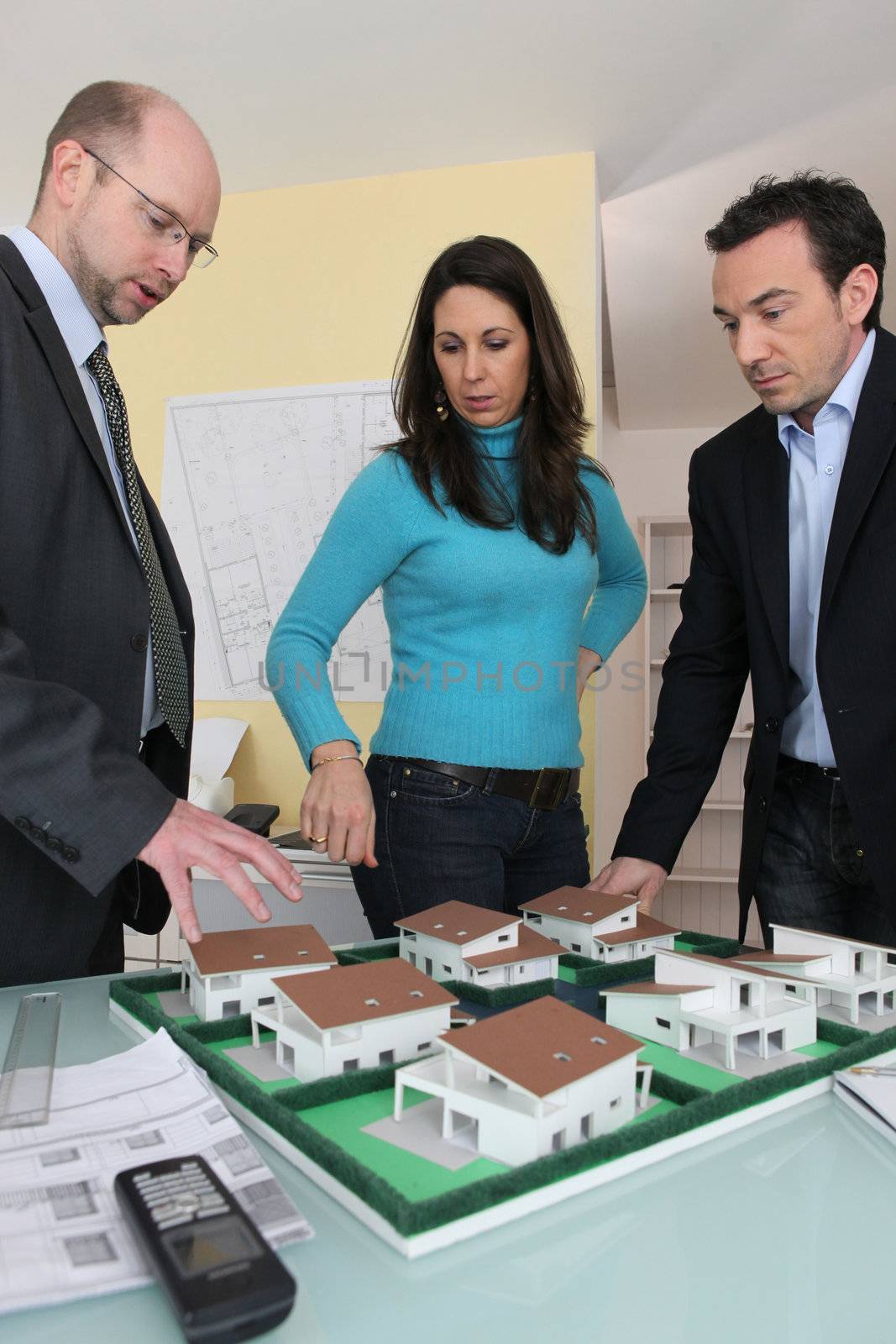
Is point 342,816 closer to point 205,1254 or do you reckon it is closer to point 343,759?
point 343,759

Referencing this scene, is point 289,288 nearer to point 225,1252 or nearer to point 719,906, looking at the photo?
point 225,1252

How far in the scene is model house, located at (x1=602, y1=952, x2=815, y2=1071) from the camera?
96 centimetres

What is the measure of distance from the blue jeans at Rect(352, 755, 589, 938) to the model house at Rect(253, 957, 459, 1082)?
0.57m

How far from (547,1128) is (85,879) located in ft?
1.76

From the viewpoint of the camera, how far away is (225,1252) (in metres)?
0.57

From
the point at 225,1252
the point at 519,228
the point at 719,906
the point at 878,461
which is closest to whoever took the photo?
the point at 225,1252

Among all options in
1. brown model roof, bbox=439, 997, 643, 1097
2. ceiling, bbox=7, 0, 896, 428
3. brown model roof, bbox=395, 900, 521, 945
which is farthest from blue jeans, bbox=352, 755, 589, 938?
ceiling, bbox=7, 0, 896, 428

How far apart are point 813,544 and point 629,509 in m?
5.01

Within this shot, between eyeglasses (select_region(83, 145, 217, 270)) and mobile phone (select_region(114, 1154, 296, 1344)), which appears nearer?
mobile phone (select_region(114, 1154, 296, 1344))

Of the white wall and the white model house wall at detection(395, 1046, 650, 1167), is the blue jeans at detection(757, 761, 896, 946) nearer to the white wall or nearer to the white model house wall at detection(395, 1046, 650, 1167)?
the white model house wall at detection(395, 1046, 650, 1167)

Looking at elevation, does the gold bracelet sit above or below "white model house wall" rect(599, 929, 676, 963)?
above

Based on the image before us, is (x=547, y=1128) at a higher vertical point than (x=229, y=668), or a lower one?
lower

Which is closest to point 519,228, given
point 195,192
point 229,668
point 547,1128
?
point 229,668

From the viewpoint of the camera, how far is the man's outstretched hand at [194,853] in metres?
1.00
